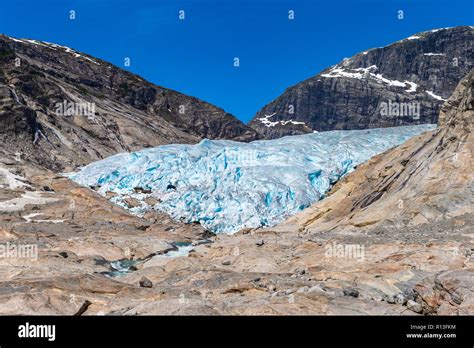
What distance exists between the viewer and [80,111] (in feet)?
314

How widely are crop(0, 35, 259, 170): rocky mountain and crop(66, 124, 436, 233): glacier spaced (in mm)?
14730

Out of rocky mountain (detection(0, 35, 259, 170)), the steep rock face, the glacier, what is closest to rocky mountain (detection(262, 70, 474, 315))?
the steep rock face

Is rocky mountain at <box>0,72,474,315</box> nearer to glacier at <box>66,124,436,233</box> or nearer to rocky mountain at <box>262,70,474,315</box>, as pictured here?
rocky mountain at <box>262,70,474,315</box>

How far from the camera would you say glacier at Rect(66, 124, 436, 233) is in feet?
148

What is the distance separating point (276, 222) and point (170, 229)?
8.58m

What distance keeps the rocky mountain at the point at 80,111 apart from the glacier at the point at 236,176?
1473 centimetres

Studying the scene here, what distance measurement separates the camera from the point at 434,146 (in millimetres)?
33094

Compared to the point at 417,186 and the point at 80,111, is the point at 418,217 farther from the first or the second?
the point at 80,111

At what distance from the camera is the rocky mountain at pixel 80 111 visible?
76250 mm

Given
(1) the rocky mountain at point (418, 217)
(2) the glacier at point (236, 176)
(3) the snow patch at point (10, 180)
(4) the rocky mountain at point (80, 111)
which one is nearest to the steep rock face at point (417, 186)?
(1) the rocky mountain at point (418, 217)

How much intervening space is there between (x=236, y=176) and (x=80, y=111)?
55549mm

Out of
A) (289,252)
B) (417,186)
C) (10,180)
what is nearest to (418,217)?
(417,186)

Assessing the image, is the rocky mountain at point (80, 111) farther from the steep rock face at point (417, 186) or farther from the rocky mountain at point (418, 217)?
the rocky mountain at point (418, 217)
